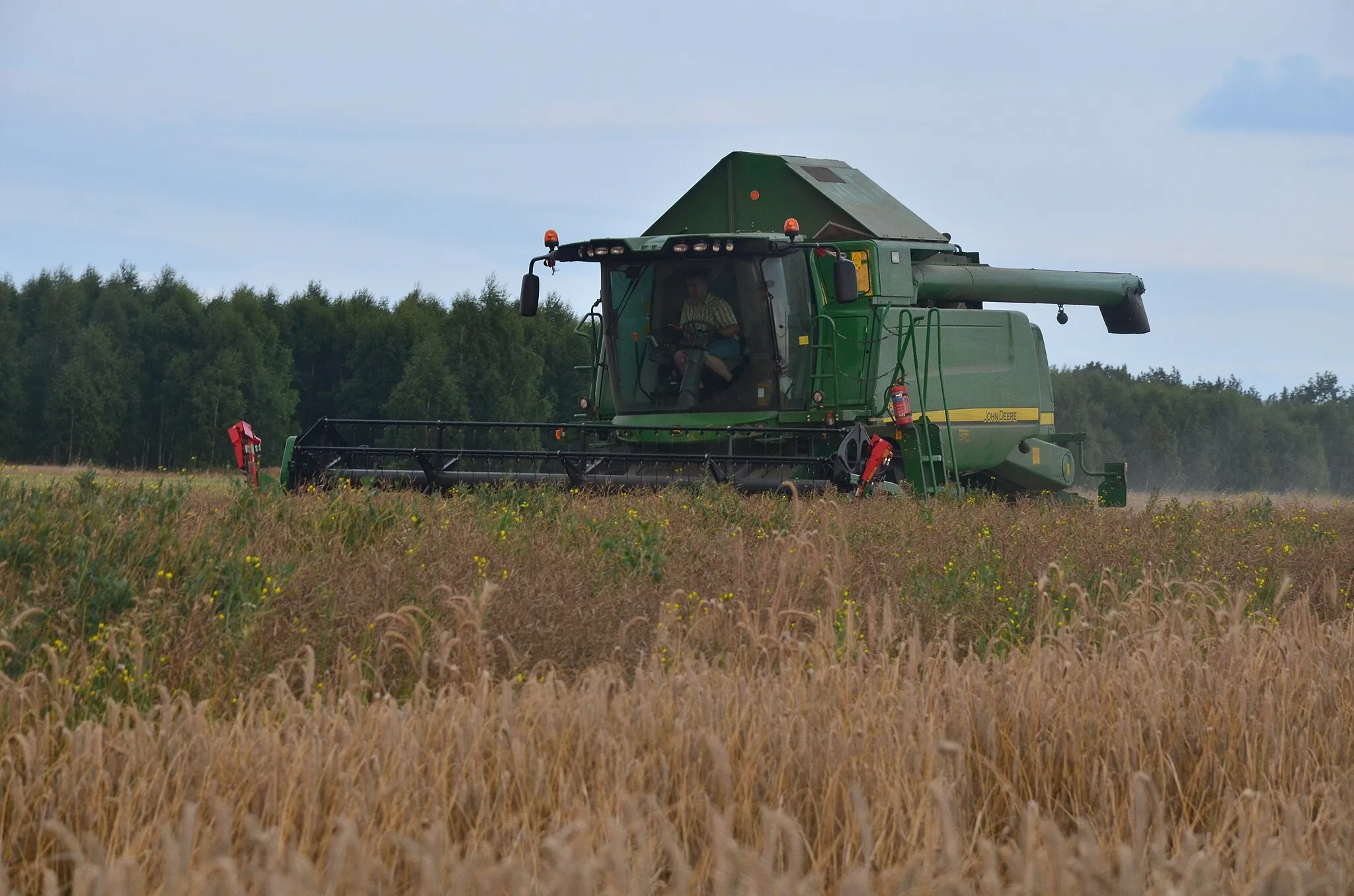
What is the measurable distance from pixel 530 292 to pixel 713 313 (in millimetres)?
1544

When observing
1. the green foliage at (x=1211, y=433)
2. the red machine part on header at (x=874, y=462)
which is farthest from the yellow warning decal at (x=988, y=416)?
the green foliage at (x=1211, y=433)

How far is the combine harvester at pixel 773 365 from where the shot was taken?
37.8 ft

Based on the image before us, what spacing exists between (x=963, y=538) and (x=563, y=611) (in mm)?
3550

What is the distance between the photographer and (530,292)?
12.5m

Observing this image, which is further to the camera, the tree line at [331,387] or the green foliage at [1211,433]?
the tree line at [331,387]

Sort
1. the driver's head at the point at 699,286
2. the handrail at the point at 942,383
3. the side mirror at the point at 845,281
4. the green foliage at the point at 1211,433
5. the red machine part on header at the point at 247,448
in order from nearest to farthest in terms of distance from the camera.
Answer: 1. the side mirror at the point at 845,281
2. the red machine part on header at the point at 247,448
3. the handrail at the point at 942,383
4. the driver's head at the point at 699,286
5. the green foliage at the point at 1211,433

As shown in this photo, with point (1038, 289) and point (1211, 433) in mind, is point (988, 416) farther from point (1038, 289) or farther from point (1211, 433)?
point (1211, 433)

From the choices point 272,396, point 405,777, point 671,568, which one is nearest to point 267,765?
point 405,777

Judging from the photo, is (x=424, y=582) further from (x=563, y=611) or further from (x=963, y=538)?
(x=963, y=538)

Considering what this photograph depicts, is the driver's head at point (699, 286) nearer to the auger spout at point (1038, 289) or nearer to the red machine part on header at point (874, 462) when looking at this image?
the auger spout at point (1038, 289)

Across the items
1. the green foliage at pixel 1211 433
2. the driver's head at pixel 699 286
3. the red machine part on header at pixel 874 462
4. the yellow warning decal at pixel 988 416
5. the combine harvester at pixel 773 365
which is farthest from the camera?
the green foliage at pixel 1211 433

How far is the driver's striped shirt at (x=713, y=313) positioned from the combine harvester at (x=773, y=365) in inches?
0.6

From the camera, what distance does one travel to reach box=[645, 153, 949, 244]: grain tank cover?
13.5 m

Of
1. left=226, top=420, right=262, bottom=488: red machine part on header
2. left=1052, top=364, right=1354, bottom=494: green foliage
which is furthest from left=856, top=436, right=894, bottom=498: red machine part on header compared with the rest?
left=1052, top=364, right=1354, bottom=494: green foliage
